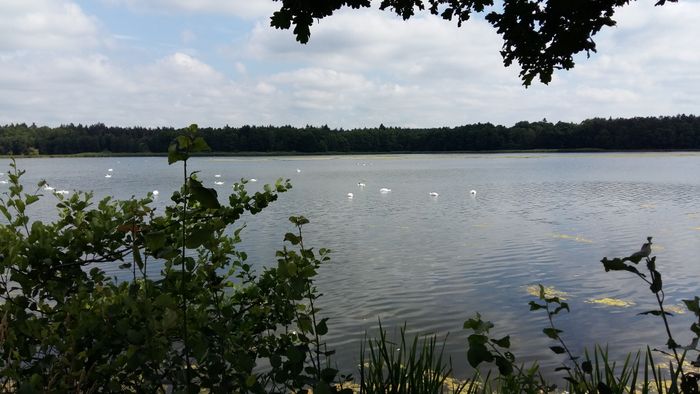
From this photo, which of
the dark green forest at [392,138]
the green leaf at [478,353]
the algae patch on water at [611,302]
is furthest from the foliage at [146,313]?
the dark green forest at [392,138]

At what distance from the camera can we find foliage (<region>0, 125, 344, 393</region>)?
7.52ft

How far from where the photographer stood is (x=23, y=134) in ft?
416

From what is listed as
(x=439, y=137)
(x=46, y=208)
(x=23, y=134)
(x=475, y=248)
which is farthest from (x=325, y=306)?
(x=23, y=134)

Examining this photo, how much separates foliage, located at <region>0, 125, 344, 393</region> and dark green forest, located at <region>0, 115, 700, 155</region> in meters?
113

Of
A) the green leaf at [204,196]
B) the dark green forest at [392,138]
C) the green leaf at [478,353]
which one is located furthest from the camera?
the dark green forest at [392,138]

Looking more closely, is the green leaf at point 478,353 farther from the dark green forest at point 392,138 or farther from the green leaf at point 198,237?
the dark green forest at point 392,138

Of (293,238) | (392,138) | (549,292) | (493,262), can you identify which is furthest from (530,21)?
(392,138)

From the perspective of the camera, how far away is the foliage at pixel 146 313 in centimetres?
229

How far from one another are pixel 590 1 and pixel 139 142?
→ 139 meters

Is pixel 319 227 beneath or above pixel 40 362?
beneath

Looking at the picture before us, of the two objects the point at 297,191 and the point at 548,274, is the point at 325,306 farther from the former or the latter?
the point at 297,191

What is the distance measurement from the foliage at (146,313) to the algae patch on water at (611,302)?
7962 millimetres

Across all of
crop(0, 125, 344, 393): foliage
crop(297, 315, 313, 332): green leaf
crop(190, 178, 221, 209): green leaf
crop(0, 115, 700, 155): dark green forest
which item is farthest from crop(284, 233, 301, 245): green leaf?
crop(0, 115, 700, 155): dark green forest

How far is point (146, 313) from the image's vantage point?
2301 mm
